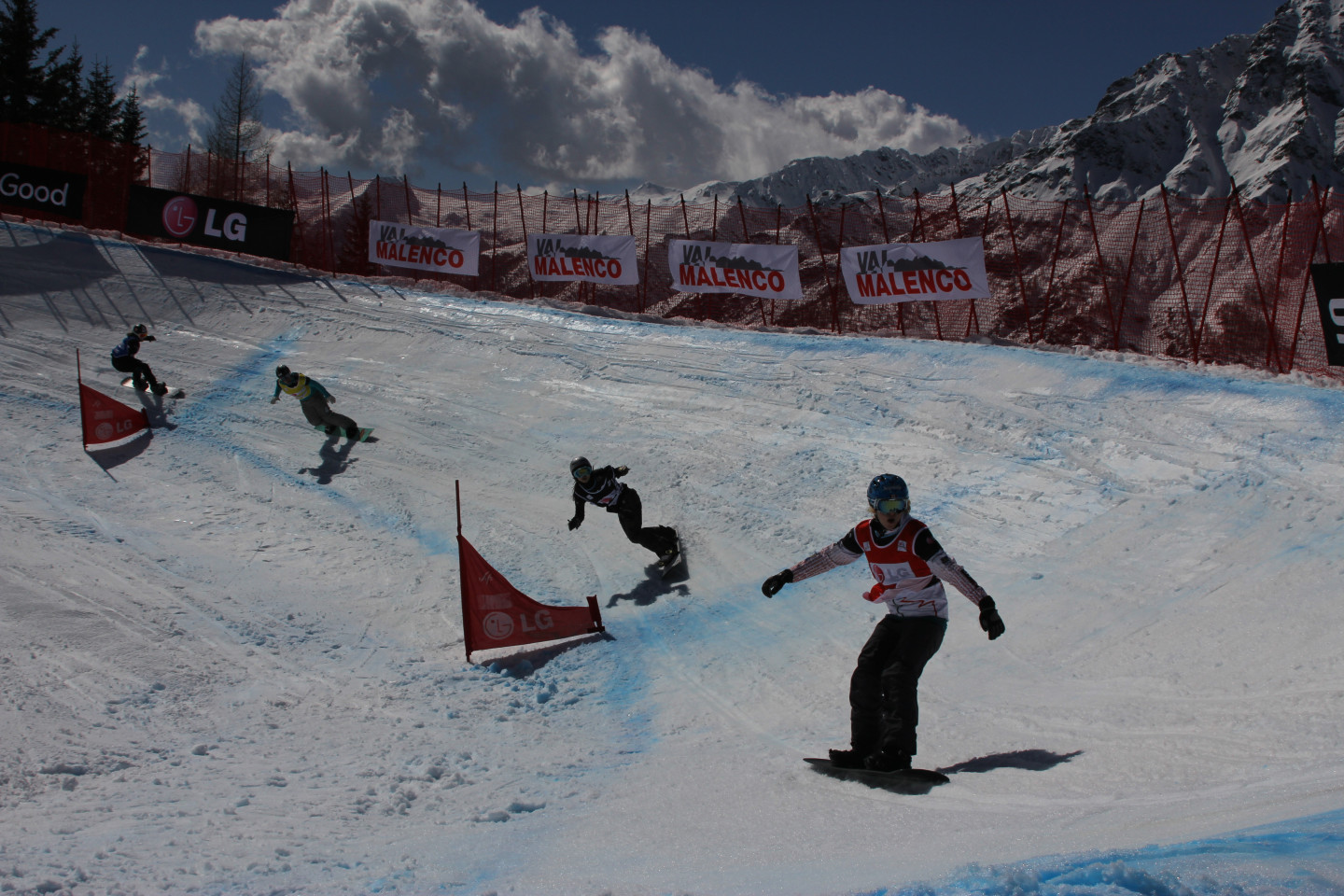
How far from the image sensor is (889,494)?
437 centimetres

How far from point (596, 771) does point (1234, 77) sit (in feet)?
450

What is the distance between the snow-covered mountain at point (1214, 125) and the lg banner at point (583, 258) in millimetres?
79981

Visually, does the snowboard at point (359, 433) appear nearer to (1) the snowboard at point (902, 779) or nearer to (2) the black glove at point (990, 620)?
(1) the snowboard at point (902, 779)

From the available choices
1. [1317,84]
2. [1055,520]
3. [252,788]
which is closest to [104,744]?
[252,788]

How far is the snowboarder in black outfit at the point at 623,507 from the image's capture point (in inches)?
334

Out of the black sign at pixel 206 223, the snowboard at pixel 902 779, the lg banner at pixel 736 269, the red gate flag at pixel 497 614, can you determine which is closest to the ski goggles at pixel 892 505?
the snowboard at pixel 902 779

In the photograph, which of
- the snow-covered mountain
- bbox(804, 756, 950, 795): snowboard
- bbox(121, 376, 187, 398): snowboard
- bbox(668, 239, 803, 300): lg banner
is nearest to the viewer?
bbox(804, 756, 950, 795): snowboard

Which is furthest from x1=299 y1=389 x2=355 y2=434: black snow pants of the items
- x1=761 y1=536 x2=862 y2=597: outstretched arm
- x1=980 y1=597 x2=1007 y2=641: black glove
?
x1=980 y1=597 x2=1007 y2=641: black glove

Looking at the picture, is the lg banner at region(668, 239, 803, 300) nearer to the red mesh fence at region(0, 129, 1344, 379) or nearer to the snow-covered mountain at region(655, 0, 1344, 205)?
the red mesh fence at region(0, 129, 1344, 379)

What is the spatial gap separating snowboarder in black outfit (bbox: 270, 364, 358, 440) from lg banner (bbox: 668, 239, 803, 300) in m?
6.88

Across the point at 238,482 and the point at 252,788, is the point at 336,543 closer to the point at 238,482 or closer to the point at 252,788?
the point at 238,482

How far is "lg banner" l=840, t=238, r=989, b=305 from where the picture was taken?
13.6m

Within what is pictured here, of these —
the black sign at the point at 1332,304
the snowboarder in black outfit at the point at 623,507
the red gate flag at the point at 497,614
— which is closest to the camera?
the red gate flag at the point at 497,614

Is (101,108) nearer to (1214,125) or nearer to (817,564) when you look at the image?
(817,564)
